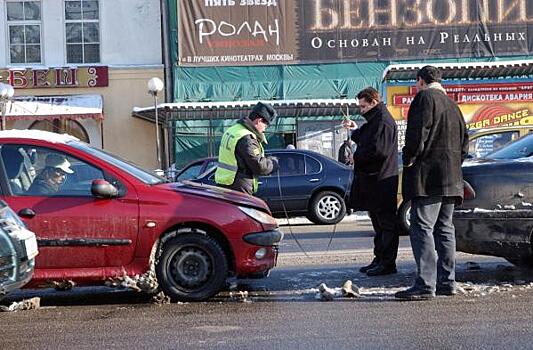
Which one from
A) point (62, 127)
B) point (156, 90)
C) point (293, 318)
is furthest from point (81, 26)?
point (293, 318)

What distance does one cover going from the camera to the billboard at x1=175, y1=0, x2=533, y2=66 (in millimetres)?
23391

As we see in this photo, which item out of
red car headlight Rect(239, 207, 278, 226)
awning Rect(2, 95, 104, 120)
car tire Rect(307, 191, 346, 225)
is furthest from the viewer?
awning Rect(2, 95, 104, 120)

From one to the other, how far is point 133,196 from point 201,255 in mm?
747

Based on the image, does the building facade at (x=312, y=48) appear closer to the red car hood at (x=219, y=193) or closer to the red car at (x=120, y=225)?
the red car hood at (x=219, y=193)

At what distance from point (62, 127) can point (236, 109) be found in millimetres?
5064

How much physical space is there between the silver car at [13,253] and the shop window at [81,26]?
18.3 m

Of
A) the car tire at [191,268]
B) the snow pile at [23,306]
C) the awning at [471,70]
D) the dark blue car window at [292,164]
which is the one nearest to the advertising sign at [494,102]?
the awning at [471,70]

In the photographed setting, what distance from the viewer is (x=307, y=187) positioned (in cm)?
1504

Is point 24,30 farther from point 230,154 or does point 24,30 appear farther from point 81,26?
point 230,154

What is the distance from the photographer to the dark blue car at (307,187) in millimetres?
14992

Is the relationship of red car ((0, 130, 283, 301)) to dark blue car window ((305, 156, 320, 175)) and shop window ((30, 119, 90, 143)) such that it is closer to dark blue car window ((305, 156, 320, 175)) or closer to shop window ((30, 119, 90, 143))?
dark blue car window ((305, 156, 320, 175))

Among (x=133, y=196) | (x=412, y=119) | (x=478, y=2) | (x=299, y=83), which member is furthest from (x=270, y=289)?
(x=478, y=2)

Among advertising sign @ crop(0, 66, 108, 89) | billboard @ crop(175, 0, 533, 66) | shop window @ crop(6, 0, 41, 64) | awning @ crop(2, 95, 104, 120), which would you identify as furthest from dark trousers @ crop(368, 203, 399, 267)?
shop window @ crop(6, 0, 41, 64)

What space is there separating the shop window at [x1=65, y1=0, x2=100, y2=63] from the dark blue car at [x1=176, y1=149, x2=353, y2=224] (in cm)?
968
